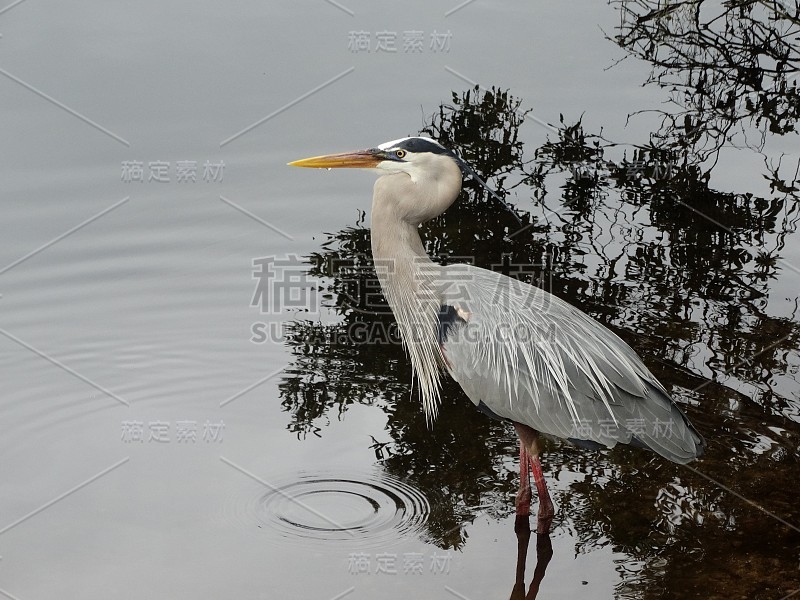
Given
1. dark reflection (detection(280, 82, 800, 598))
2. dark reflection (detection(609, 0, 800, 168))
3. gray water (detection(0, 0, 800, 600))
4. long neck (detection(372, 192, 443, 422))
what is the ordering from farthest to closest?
1. dark reflection (detection(609, 0, 800, 168))
2. long neck (detection(372, 192, 443, 422))
3. dark reflection (detection(280, 82, 800, 598))
4. gray water (detection(0, 0, 800, 600))

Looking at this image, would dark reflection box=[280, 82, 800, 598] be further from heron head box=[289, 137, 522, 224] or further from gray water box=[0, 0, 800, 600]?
heron head box=[289, 137, 522, 224]

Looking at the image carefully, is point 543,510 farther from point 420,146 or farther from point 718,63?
point 718,63

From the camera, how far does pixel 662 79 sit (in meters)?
10.3

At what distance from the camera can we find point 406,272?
17.2 feet

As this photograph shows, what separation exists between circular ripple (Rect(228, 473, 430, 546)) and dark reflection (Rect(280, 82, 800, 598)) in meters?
0.12

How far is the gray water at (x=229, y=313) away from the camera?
4.82m

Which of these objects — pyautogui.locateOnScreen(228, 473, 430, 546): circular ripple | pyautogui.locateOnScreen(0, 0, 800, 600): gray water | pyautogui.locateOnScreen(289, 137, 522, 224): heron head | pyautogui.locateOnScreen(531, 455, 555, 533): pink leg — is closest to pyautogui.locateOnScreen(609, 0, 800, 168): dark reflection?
pyautogui.locateOnScreen(0, 0, 800, 600): gray water

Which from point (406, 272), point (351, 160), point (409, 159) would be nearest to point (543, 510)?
point (406, 272)

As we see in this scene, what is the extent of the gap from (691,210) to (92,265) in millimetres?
4377

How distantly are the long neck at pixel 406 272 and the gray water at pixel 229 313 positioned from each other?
0.74 meters

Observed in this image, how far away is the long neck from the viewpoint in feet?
16.9

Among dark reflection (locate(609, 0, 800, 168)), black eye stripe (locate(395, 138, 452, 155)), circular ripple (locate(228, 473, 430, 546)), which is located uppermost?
dark reflection (locate(609, 0, 800, 168))

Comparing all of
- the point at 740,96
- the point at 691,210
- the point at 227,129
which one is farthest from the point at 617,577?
the point at 740,96

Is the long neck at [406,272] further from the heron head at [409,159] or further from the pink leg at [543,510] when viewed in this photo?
the pink leg at [543,510]
